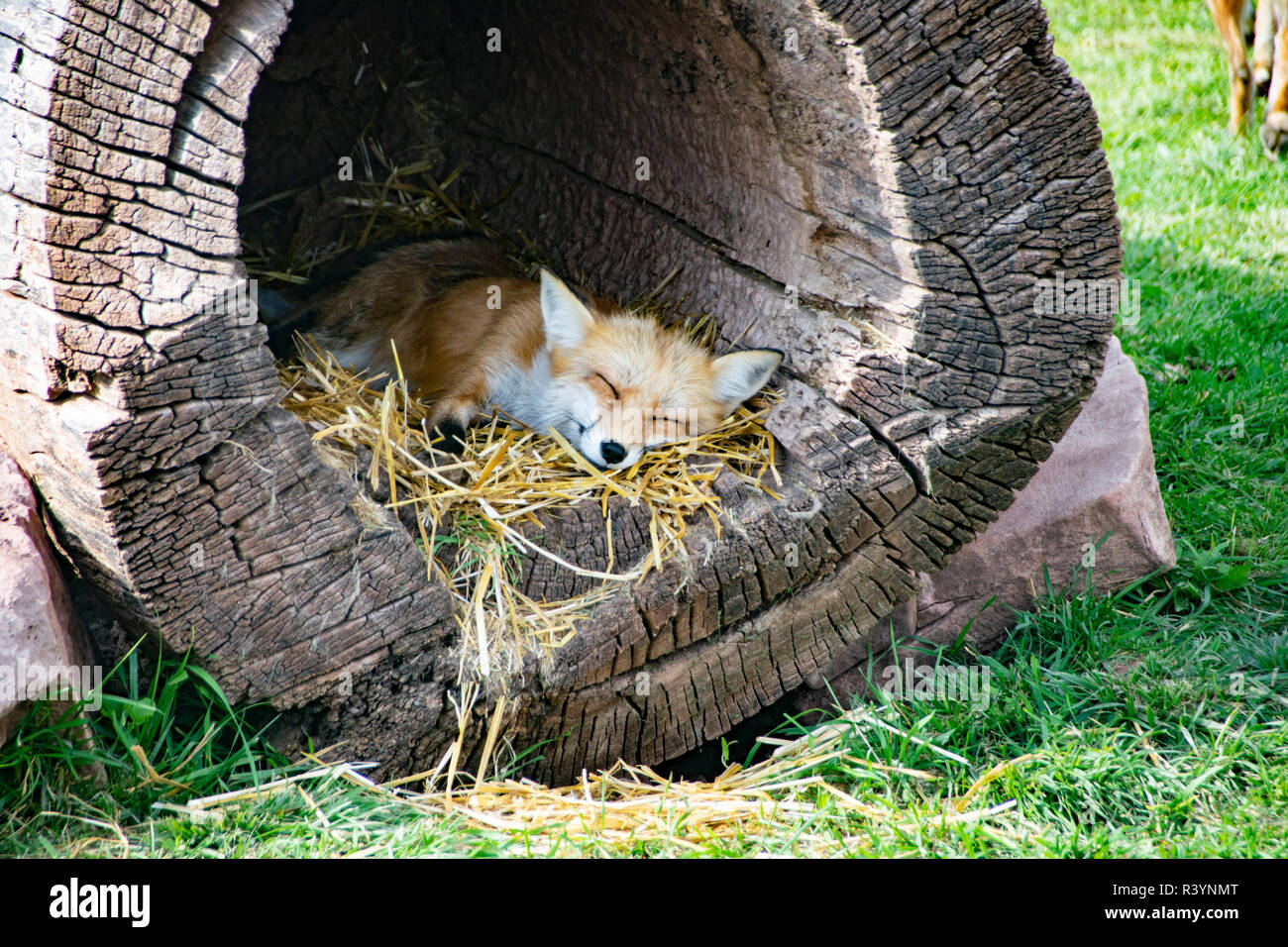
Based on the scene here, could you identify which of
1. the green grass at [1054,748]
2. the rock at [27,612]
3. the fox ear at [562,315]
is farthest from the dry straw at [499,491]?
the rock at [27,612]

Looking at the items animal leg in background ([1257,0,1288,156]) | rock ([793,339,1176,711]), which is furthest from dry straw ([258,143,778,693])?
animal leg in background ([1257,0,1288,156])

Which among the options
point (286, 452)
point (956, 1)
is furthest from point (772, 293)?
point (286, 452)

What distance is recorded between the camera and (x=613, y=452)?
350cm

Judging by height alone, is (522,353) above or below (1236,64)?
below

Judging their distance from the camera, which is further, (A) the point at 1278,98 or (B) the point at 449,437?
(A) the point at 1278,98

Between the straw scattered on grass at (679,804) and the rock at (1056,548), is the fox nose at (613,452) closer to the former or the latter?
the straw scattered on grass at (679,804)

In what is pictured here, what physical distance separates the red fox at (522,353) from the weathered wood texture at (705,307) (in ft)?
1.12

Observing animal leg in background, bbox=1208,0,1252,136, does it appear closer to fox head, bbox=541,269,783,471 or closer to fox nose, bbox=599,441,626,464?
fox head, bbox=541,269,783,471

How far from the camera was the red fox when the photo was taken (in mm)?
3664

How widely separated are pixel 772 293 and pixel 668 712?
1545 mm

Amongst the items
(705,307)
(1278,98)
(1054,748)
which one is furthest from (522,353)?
(1278,98)

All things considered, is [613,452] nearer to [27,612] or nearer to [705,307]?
A: [705,307]

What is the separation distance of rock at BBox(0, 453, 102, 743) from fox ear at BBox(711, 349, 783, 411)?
2.20 metres

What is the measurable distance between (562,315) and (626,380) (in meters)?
0.37
